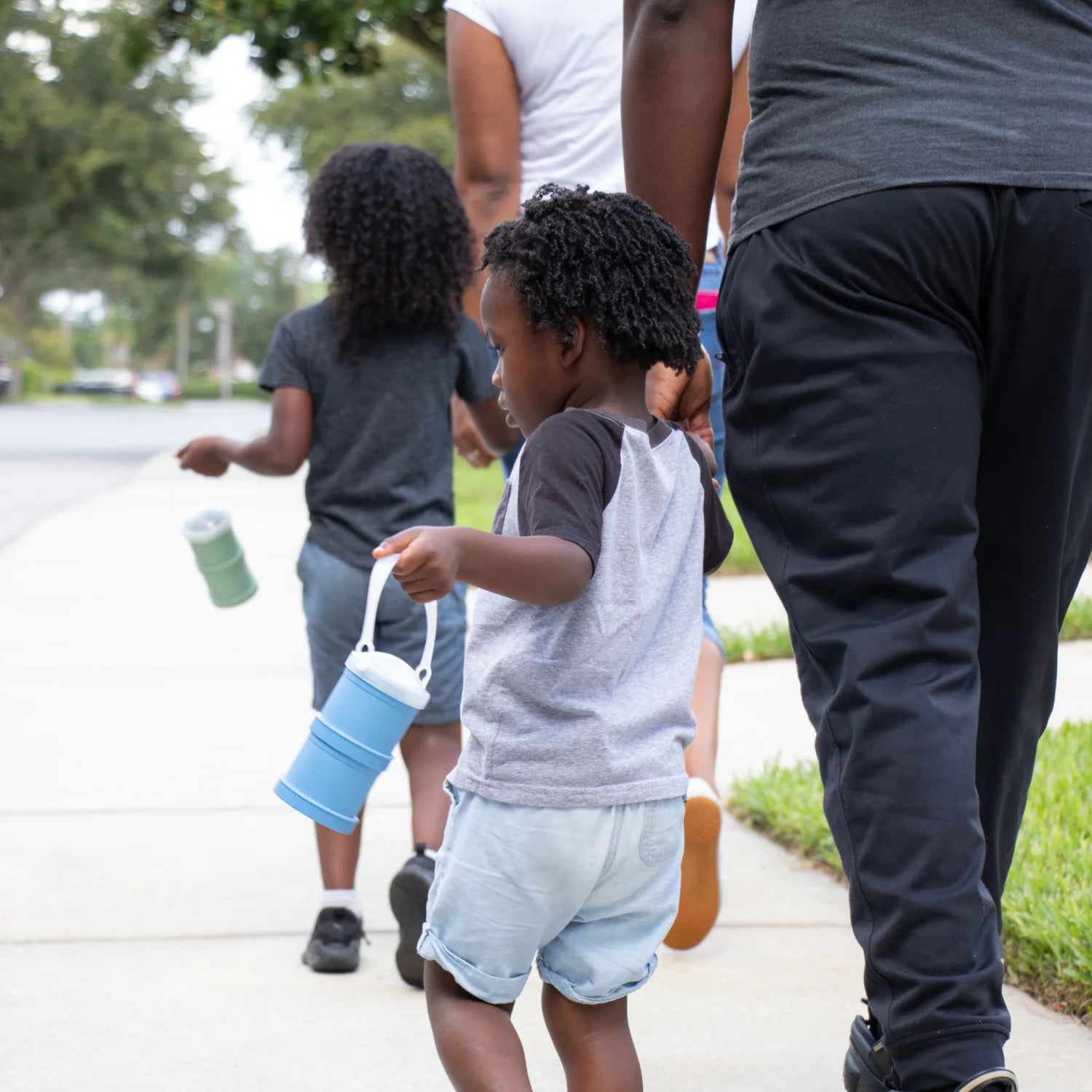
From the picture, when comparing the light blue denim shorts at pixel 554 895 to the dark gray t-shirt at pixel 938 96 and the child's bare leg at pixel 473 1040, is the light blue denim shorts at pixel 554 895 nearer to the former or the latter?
Result: the child's bare leg at pixel 473 1040

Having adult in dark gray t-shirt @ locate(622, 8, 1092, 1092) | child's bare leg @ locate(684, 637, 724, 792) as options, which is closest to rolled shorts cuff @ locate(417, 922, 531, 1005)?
adult in dark gray t-shirt @ locate(622, 8, 1092, 1092)

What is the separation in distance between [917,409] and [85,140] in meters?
31.6

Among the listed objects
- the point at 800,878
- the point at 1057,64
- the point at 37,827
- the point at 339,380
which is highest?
the point at 1057,64

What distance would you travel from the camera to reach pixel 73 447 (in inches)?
920

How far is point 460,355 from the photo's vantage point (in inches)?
128

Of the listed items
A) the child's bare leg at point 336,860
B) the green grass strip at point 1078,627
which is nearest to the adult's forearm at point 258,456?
the child's bare leg at point 336,860

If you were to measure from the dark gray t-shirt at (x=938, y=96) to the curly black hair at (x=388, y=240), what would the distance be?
4.48ft

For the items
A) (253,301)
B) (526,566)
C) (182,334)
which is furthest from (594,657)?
(253,301)

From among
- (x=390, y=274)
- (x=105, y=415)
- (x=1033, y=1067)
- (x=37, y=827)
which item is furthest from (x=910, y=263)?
(x=105, y=415)

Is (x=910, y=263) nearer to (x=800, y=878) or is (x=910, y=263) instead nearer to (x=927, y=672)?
→ (x=927, y=672)

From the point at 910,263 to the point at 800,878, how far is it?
2.00 meters

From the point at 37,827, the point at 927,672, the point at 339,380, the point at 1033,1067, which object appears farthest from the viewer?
the point at 37,827

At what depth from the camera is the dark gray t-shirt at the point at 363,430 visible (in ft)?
10.2

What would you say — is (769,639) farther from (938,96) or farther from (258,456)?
(938,96)
